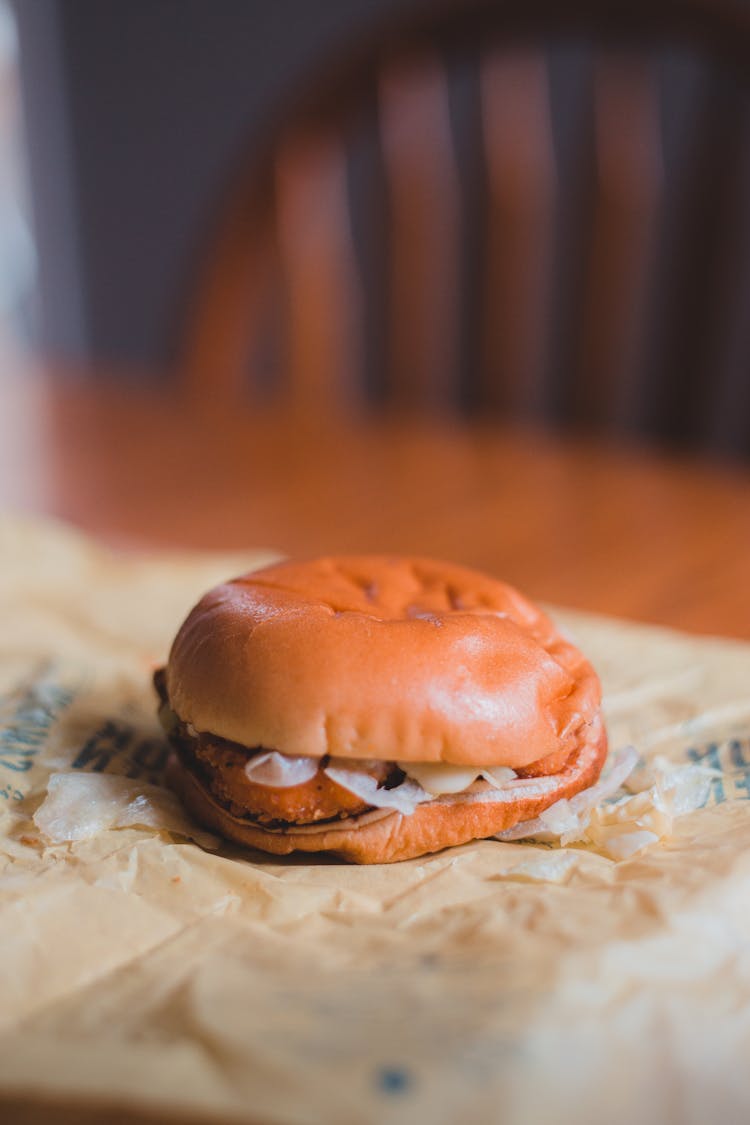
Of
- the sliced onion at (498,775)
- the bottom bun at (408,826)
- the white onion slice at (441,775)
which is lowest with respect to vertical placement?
the bottom bun at (408,826)

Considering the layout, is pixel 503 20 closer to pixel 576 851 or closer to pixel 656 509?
pixel 656 509

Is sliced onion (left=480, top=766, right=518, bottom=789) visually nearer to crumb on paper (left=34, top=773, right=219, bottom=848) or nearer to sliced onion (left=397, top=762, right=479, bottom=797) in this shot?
sliced onion (left=397, top=762, right=479, bottom=797)

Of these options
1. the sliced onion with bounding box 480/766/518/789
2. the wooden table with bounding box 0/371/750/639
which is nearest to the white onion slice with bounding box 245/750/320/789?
the sliced onion with bounding box 480/766/518/789

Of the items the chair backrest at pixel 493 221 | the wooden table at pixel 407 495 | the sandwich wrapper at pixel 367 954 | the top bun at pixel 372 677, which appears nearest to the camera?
the sandwich wrapper at pixel 367 954

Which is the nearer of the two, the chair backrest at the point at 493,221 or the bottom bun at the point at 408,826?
the bottom bun at the point at 408,826

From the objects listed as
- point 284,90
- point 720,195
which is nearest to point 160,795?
point 720,195

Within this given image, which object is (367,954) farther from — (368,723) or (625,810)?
(625,810)

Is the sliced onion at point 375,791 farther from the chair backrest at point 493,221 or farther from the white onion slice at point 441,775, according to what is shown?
the chair backrest at point 493,221

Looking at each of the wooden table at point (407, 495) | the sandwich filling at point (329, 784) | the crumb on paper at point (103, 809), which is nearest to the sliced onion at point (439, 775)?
the sandwich filling at point (329, 784)

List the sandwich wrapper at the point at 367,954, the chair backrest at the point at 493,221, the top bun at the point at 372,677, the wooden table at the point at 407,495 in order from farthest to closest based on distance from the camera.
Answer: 1. the chair backrest at the point at 493,221
2. the wooden table at the point at 407,495
3. the top bun at the point at 372,677
4. the sandwich wrapper at the point at 367,954
